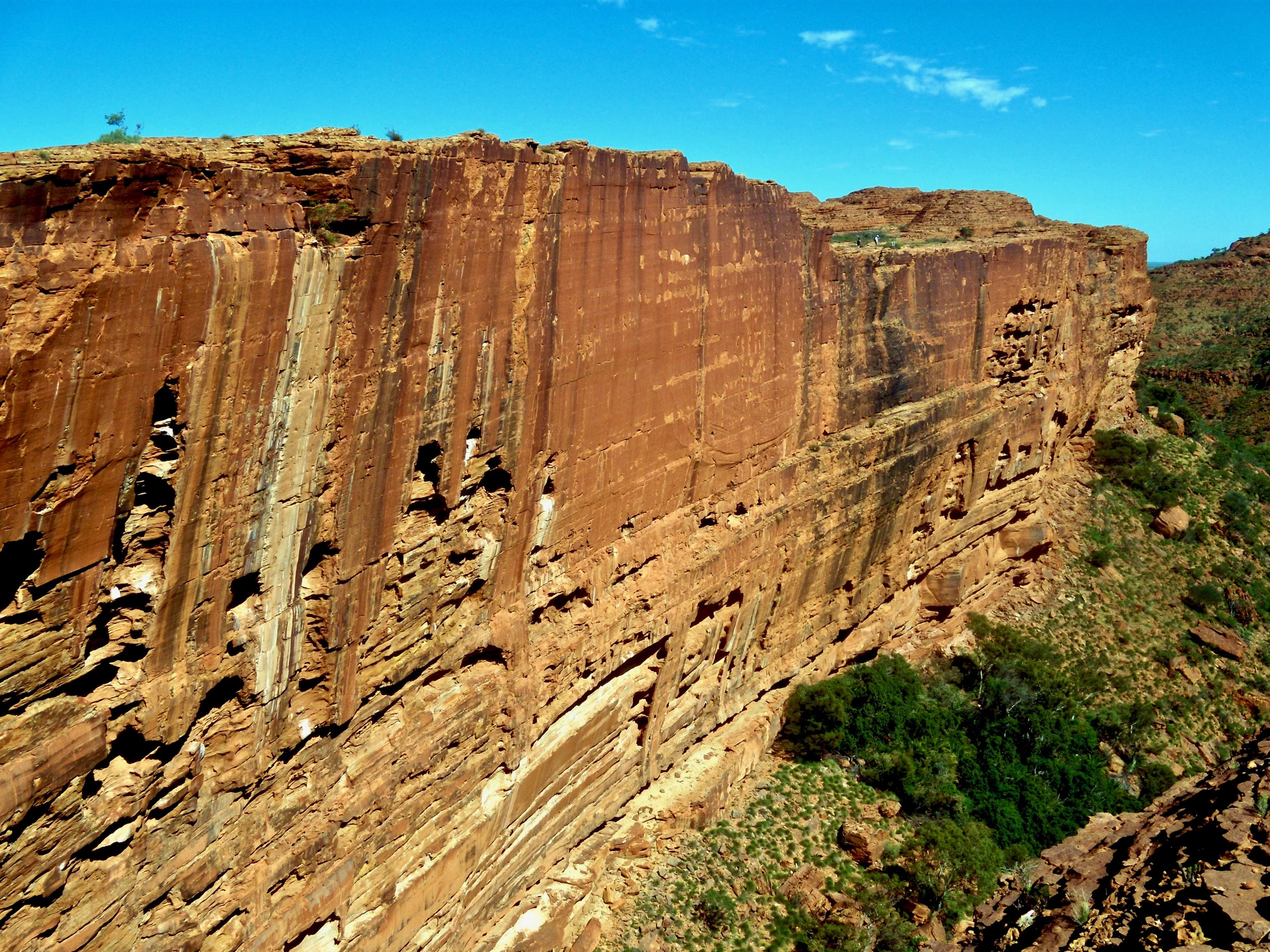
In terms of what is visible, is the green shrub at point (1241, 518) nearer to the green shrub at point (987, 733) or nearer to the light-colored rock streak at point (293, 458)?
Result: the green shrub at point (987, 733)

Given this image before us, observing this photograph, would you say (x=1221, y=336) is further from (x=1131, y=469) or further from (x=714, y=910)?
(x=714, y=910)

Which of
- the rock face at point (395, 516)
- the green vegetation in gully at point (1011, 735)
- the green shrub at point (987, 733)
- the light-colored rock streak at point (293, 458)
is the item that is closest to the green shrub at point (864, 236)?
the rock face at point (395, 516)

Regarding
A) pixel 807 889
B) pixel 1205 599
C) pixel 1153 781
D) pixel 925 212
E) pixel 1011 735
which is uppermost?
pixel 925 212

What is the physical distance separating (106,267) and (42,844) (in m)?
4.46

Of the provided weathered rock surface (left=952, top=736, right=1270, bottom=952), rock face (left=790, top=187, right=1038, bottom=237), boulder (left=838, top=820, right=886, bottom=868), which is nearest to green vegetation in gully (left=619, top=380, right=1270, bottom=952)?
boulder (left=838, top=820, right=886, bottom=868)

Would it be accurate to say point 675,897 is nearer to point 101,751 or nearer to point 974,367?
point 101,751

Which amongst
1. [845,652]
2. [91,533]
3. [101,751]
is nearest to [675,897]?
[845,652]

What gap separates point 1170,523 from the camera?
30.1m

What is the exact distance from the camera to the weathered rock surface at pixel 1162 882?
34.3ft

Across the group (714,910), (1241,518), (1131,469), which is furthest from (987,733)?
(1241,518)

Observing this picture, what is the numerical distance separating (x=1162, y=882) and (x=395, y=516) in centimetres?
1001

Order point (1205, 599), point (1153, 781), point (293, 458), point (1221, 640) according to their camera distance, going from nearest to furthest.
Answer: point (293, 458) < point (1153, 781) < point (1221, 640) < point (1205, 599)

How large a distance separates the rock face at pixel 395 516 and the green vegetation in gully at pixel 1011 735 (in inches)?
50.6

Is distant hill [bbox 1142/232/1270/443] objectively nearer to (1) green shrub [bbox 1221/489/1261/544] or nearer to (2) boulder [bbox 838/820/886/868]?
(1) green shrub [bbox 1221/489/1261/544]
